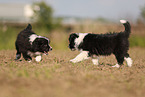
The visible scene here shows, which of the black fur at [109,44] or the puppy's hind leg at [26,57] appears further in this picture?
the puppy's hind leg at [26,57]

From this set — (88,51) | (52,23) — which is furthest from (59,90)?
(52,23)

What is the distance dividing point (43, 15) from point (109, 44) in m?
20.1

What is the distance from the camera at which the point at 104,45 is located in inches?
259

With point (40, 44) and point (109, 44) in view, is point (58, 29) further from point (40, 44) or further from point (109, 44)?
point (109, 44)

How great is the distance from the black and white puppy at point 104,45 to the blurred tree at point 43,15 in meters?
18.9

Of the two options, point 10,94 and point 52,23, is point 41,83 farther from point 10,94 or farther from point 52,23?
point 52,23

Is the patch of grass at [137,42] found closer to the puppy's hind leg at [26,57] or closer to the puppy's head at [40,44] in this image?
the puppy's head at [40,44]

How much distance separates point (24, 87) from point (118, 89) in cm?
187

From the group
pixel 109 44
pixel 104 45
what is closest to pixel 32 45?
pixel 104 45

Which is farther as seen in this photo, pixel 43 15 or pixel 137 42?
pixel 43 15

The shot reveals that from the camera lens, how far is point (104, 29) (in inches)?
731

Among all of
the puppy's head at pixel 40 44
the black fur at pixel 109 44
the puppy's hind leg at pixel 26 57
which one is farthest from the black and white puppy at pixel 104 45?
the puppy's hind leg at pixel 26 57

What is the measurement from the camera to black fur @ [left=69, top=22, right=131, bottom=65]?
252 inches

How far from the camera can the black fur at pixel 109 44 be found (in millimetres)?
6404
